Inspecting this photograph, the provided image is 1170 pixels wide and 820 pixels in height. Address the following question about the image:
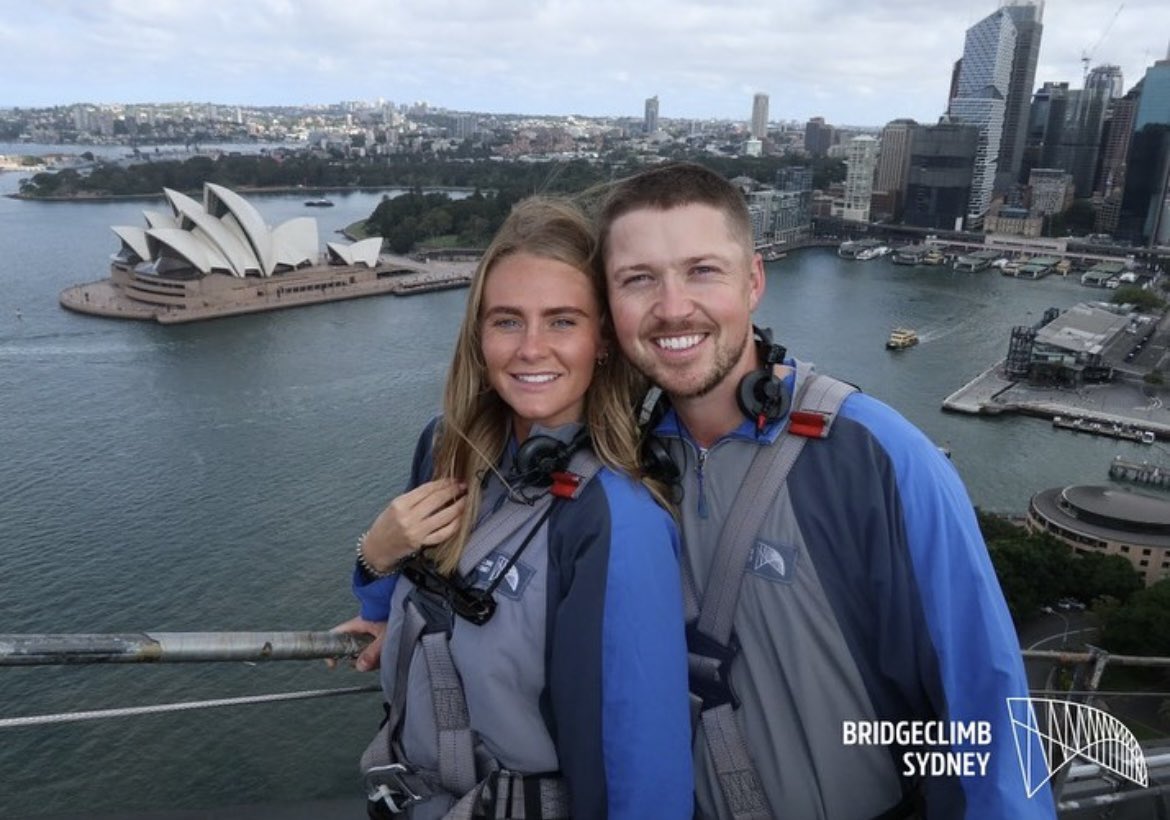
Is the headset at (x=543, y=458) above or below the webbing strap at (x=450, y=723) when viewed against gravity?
above

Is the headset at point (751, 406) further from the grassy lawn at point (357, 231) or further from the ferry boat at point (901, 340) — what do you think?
the grassy lawn at point (357, 231)

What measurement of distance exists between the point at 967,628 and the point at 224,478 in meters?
5.04

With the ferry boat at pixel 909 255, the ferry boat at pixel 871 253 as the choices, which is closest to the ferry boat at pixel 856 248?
the ferry boat at pixel 871 253

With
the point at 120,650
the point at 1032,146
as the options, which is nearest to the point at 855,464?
the point at 120,650

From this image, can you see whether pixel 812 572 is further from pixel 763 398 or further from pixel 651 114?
pixel 651 114

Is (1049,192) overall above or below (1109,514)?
above

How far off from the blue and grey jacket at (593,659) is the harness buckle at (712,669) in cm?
4

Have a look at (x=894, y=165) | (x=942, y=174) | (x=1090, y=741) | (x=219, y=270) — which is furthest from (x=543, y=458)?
(x=894, y=165)

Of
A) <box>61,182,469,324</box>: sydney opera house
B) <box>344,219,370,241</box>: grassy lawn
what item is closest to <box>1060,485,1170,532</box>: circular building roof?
<box>61,182,469,324</box>: sydney opera house

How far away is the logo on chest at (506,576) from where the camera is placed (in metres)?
0.43

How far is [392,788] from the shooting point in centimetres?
47

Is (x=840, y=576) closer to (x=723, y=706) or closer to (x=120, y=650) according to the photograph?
(x=723, y=706)

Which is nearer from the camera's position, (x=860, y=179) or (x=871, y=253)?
(x=871, y=253)

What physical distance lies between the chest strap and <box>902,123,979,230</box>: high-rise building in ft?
61.8
